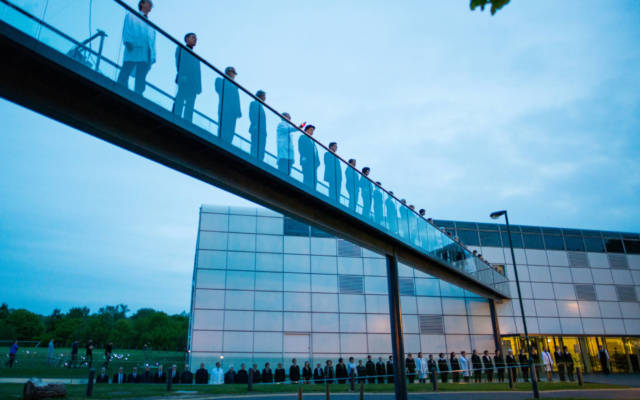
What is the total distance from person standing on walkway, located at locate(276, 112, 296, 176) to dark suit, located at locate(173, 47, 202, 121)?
2.84m

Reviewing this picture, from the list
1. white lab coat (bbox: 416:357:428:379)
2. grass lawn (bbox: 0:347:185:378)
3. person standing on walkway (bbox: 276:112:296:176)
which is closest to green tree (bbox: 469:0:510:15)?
person standing on walkway (bbox: 276:112:296:176)

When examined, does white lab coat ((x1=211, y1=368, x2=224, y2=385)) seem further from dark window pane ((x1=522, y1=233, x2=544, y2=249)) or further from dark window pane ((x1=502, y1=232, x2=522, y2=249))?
dark window pane ((x1=522, y1=233, x2=544, y2=249))

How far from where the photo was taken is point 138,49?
313 inches

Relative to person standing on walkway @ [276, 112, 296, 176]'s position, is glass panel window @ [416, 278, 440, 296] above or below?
below

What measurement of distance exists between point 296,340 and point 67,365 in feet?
40.0

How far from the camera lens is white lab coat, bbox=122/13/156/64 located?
7.79 m

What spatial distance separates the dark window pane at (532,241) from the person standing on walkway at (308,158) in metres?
25.9

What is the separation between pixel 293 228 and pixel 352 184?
1466 centimetres

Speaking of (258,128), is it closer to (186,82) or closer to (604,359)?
(186,82)

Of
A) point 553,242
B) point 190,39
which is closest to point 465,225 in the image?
point 553,242

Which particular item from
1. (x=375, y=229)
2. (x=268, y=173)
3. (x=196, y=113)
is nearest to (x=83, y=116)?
(x=196, y=113)

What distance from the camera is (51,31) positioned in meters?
6.69

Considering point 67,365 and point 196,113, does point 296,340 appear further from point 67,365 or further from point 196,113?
point 196,113

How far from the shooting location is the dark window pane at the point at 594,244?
112 feet
